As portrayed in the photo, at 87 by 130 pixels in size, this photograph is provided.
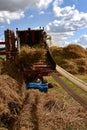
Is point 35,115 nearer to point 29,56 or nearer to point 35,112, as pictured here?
point 35,112

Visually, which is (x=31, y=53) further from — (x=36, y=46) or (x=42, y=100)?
(x=42, y=100)

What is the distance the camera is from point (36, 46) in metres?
14.6

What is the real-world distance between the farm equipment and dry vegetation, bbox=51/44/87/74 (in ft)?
17.5

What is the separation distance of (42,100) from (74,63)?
11.3m

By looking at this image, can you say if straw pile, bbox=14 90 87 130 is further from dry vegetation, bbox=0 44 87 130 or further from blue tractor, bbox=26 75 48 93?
blue tractor, bbox=26 75 48 93

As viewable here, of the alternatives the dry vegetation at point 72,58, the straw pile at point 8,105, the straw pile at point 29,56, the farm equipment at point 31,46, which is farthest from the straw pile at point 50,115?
the dry vegetation at point 72,58

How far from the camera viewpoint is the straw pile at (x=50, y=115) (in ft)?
26.2

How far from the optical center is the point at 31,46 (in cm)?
1495

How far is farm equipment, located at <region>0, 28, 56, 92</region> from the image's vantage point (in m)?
12.8

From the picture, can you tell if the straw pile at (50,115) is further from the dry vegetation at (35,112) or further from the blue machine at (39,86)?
the blue machine at (39,86)

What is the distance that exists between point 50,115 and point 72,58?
13641mm

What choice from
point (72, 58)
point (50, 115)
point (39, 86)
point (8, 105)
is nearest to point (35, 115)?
point (50, 115)

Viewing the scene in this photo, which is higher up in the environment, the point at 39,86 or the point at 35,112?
the point at 35,112

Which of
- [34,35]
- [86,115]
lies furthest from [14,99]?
[34,35]
